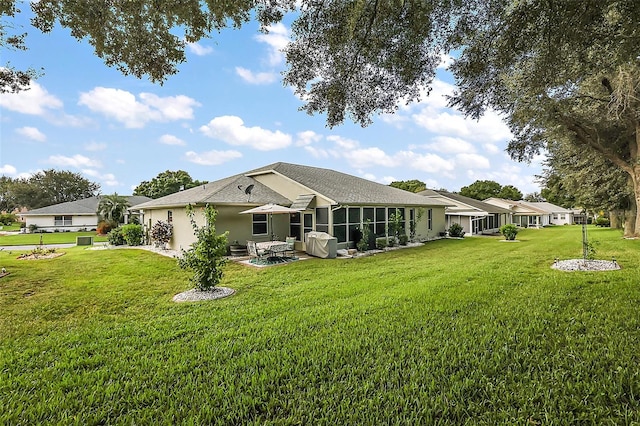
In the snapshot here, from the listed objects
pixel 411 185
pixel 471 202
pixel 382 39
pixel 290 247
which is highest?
pixel 411 185

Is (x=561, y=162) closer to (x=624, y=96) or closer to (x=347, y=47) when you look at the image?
(x=624, y=96)

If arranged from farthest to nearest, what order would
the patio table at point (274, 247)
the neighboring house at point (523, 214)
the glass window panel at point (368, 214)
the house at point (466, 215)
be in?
the neighboring house at point (523, 214), the house at point (466, 215), the glass window panel at point (368, 214), the patio table at point (274, 247)

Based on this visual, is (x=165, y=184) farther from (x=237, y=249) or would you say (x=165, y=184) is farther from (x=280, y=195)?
(x=237, y=249)

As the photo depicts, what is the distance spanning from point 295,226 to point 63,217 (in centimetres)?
3734

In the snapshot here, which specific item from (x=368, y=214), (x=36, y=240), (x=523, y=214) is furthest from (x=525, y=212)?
(x=36, y=240)

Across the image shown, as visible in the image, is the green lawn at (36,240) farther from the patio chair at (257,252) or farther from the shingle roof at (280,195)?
the patio chair at (257,252)

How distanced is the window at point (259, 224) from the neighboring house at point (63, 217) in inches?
1120

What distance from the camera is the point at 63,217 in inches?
1533

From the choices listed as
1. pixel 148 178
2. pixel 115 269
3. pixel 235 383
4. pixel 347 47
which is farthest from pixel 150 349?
pixel 148 178

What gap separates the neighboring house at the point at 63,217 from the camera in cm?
3775

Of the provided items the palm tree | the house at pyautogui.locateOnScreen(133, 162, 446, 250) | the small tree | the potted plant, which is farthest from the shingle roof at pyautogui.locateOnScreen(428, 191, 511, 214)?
the palm tree

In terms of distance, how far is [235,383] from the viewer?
11.2 ft

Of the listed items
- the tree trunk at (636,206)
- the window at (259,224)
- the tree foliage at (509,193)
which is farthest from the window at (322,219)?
the tree foliage at (509,193)

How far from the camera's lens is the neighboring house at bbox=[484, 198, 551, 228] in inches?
1703
